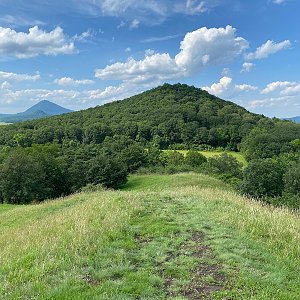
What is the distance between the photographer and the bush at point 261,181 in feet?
144

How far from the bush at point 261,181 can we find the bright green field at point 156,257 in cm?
3267

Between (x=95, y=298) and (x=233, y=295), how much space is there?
2493 millimetres

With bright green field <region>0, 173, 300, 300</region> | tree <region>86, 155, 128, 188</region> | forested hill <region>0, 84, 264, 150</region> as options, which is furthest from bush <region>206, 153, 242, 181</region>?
bright green field <region>0, 173, 300, 300</region>

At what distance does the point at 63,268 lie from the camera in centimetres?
734

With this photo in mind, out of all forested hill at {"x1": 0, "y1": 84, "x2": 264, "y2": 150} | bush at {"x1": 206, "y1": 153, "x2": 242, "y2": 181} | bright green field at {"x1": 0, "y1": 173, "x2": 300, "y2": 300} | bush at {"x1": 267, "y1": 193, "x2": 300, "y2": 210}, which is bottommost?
bush at {"x1": 206, "y1": 153, "x2": 242, "y2": 181}

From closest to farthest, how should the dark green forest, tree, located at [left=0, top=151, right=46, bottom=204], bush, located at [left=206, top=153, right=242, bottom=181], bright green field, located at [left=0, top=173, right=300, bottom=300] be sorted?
bright green field, located at [left=0, top=173, right=300, bottom=300] < tree, located at [left=0, top=151, right=46, bottom=204] < the dark green forest < bush, located at [left=206, top=153, right=242, bottom=181]

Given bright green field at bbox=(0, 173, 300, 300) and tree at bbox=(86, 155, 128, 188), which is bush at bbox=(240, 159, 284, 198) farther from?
bright green field at bbox=(0, 173, 300, 300)

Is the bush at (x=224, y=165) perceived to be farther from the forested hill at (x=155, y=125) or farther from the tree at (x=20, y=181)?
the tree at (x=20, y=181)

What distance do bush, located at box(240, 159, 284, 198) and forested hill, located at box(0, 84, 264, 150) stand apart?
67.1 meters

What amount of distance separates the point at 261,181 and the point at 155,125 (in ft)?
254

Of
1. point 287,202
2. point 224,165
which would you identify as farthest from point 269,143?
point 287,202

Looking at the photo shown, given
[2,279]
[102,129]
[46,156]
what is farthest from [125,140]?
[2,279]

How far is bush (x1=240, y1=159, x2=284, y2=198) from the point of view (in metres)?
43.8

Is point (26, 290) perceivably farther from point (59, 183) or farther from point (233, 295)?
point (59, 183)
